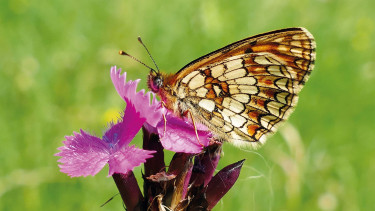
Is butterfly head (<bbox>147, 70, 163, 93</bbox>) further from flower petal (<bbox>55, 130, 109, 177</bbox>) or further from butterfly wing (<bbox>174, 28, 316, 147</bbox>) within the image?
flower petal (<bbox>55, 130, 109, 177</bbox>)

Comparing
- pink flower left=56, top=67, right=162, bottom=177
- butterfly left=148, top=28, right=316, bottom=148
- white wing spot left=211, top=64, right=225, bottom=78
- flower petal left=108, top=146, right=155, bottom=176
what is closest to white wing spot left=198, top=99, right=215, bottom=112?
butterfly left=148, top=28, right=316, bottom=148

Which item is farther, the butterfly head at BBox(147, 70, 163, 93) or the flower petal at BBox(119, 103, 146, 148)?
the butterfly head at BBox(147, 70, 163, 93)

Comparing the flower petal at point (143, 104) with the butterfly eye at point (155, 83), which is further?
the butterfly eye at point (155, 83)

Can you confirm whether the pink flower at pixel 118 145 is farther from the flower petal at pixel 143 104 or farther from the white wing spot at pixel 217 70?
the white wing spot at pixel 217 70

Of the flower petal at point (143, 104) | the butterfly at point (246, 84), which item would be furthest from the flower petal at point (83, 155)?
the butterfly at point (246, 84)

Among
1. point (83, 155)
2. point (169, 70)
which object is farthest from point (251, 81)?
point (169, 70)

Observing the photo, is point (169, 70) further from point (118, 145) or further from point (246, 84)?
point (118, 145)
